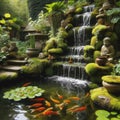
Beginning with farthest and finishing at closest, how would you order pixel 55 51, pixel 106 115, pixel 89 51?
pixel 55 51 → pixel 89 51 → pixel 106 115

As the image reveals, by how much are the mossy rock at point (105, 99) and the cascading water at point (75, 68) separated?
56.8 inches

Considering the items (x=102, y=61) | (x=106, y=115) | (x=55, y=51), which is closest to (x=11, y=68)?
(x=55, y=51)

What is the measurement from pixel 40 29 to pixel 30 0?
385cm

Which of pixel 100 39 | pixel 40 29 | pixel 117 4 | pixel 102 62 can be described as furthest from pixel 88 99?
pixel 40 29

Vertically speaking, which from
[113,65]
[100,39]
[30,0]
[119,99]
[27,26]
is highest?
[30,0]

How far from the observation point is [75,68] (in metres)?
8.32

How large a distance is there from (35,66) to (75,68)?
5.89 feet

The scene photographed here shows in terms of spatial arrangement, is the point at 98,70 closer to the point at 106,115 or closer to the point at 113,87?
the point at 113,87

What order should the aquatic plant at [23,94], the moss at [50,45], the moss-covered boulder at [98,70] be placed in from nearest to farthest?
the aquatic plant at [23,94]
the moss-covered boulder at [98,70]
the moss at [50,45]

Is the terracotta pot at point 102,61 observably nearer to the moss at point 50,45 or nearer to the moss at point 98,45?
the moss at point 98,45

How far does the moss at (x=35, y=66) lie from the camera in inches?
344

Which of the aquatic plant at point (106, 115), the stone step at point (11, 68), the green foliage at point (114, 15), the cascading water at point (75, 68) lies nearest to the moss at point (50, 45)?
the cascading water at point (75, 68)

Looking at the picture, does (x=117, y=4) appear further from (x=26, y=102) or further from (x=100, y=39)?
(x=26, y=102)

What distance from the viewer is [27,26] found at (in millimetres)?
16391
